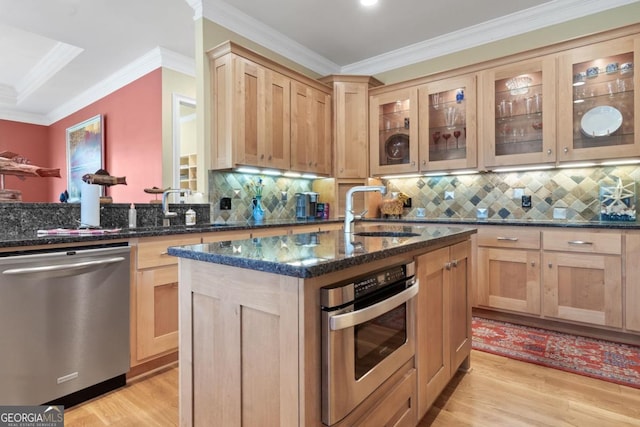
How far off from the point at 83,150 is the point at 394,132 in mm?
4834

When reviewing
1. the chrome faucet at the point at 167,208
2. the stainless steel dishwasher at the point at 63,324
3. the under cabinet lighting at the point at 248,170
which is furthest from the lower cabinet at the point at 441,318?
the under cabinet lighting at the point at 248,170

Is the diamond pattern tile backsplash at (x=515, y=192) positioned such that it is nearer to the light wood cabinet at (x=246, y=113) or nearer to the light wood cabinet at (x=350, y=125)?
the light wood cabinet at (x=350, y=125)

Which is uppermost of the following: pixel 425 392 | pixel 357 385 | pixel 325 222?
pixel 325 222

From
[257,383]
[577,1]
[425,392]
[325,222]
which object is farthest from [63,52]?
[577,1]

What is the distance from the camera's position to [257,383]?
106cm

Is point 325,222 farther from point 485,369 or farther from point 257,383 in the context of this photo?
point 257,383

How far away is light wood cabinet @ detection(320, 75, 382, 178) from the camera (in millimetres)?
4219

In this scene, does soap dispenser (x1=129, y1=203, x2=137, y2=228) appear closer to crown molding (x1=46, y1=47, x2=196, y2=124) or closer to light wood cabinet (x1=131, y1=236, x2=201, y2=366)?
light wood cabinet (x1=131, y1=236, x2=201, y2=366)

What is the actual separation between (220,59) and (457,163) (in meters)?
2.59

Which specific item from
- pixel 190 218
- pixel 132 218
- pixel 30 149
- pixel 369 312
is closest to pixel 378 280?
pixel 369 312

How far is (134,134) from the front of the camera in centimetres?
455

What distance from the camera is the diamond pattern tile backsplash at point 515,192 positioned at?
3.17 meters

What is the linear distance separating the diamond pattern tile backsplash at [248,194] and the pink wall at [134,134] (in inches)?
48.8

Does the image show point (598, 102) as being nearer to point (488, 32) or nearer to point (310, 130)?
point (488, 32)
